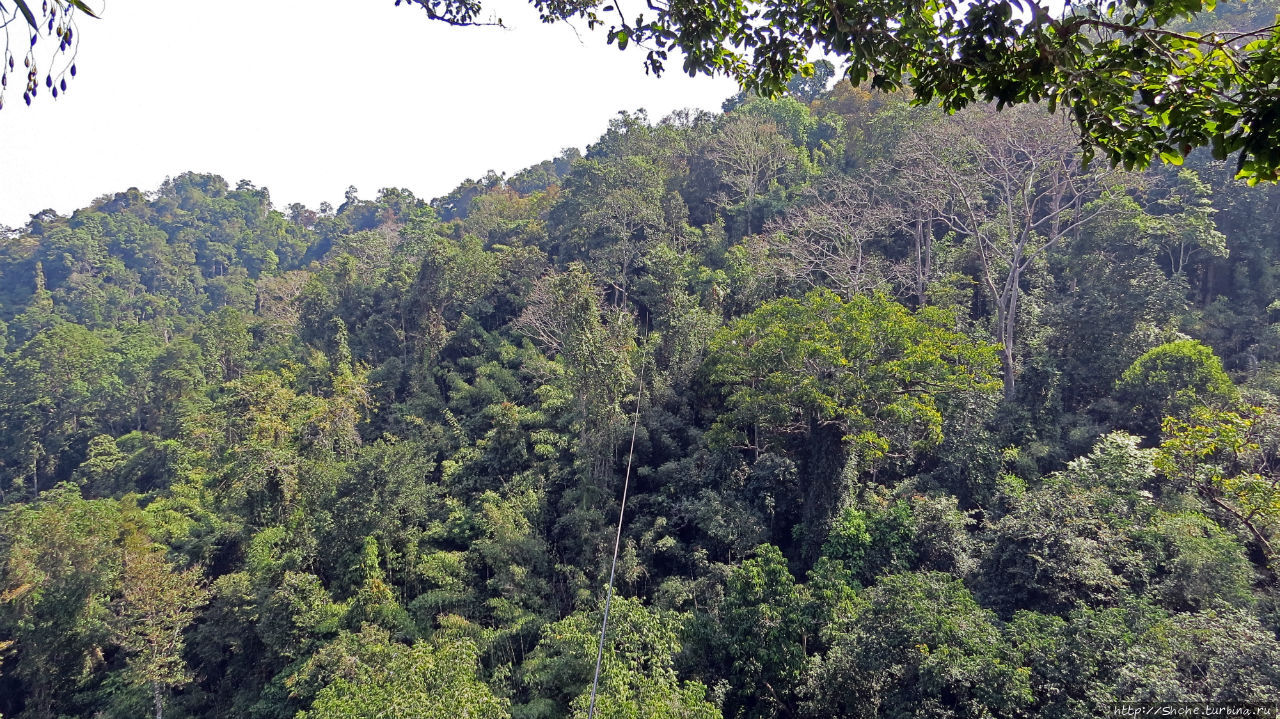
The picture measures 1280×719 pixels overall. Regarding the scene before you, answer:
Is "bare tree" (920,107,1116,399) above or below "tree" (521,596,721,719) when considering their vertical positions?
above

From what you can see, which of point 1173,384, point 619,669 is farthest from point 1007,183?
point 619,669

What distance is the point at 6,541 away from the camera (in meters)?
16.1

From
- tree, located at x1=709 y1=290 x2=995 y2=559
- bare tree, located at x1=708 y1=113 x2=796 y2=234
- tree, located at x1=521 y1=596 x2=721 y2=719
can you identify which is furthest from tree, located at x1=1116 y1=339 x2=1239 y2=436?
bare tree, located at x1=708 y1=113 x2=796 y2=234

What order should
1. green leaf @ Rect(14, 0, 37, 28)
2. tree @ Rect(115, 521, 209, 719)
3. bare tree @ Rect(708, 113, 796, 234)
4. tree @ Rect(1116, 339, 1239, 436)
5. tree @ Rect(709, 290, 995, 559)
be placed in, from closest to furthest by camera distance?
green leaf @ Rect(14, 0, 37, 28), tree @ Rect(1116, 339, 1239, 436), tree @ Rect(709, 290, 995, 559), tree @ Rect(115, 521, 209, 719), bare tree @ Rect(708, 113, 796, 234)

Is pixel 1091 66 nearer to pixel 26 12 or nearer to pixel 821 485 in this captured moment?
pixel 26 12

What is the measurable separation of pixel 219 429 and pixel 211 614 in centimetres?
831

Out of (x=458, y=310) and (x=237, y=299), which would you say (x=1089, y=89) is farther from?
(x=237, y=299)

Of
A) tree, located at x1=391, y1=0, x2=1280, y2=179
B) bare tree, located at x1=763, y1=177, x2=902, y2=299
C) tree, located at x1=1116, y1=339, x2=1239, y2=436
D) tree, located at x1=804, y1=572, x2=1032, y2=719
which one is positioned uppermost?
bare tree, located at x1=763, y1=177, x2=902, y2=299

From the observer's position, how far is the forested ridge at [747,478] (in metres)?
8.45

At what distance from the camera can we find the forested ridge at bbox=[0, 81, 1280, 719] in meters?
8.45

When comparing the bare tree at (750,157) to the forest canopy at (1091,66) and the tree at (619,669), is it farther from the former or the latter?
the forest canopy at (1091,66)

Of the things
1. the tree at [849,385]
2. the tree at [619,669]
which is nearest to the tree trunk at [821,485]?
the tree at [849,385]

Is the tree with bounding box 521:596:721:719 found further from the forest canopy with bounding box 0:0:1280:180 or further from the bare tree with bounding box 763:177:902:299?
the bare tree with bounding box 763:177:902:299

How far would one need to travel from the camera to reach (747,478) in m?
12.9
